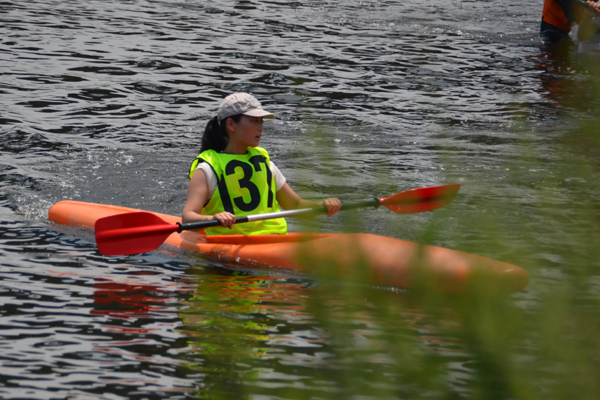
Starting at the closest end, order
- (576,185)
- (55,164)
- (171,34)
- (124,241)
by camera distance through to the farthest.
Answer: (576,185) → (124,241) → (55,164) → (171,34)

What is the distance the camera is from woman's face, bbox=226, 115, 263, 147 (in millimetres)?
4445

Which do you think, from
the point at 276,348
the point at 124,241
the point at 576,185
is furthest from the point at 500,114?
the point at 576,185

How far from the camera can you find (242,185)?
14.8 feet

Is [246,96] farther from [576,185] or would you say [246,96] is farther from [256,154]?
[576,185]

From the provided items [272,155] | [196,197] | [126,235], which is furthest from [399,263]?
[272,155]

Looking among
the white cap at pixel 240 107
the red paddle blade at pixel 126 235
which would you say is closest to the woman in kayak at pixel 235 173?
the white cap at pixel 240 107

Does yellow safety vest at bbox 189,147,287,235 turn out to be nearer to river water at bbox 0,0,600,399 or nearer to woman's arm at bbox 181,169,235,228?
woman's arm at bbox 181,169,235,228

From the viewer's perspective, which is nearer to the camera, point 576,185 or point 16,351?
point 576,185

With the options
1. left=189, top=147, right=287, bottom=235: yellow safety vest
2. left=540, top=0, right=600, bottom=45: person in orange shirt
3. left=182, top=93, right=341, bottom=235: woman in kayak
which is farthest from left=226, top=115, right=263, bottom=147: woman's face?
left=540, top=0, right=600, bottom=45: person in orange shirt

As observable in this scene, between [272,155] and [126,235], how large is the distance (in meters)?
3.53

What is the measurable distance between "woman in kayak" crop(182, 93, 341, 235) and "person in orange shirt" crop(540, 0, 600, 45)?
370 inches

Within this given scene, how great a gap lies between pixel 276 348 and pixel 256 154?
6.41ft

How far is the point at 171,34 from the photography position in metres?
15.0

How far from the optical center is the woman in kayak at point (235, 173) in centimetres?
443
